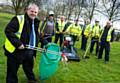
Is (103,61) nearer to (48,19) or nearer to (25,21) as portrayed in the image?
(48,19)

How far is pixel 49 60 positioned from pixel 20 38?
5.12 ft

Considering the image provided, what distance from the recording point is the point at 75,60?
12.9 m

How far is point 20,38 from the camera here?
21.8 feet

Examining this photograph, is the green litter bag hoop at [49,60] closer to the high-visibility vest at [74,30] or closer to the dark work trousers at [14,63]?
the dark work trousers at [14,63]

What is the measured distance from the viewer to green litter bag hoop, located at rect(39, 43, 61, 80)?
311 inches

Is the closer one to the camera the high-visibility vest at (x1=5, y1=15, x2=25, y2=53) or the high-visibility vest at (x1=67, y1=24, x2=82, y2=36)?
the high-visibility vest at (x1=5, y1=15, x2=25, y2=53)

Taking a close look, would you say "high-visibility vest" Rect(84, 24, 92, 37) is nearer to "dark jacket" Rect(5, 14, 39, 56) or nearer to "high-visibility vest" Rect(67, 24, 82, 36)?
"high-visibility vest" Rect(67, 24, 82, 36)

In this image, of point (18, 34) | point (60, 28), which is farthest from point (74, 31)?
point (18, 34)

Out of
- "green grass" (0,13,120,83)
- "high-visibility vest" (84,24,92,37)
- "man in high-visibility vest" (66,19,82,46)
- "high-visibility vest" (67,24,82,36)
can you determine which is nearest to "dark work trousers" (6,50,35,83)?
"green grass" (0,13,120,83)

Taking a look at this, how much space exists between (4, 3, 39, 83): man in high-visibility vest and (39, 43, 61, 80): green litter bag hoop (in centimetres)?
80

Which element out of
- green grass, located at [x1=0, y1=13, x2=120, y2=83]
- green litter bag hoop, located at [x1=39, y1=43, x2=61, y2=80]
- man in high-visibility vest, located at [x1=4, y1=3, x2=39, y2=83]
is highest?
man in high-visibility vest, located at [x1=4, y1=3, x2=39, y2=83]

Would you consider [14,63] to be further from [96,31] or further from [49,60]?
[96,31]

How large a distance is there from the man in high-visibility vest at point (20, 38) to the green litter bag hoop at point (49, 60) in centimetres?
80

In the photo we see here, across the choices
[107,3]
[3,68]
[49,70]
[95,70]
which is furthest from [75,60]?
[107,3]
